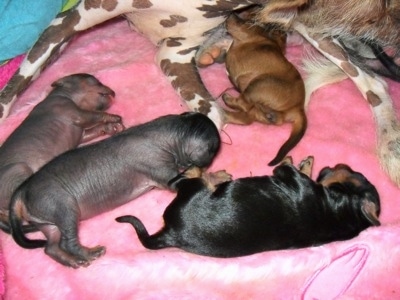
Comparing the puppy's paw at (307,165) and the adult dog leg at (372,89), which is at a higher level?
the adult dog leg at (372,89)

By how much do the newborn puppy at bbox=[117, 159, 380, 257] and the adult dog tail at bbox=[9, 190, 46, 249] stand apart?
240 mm

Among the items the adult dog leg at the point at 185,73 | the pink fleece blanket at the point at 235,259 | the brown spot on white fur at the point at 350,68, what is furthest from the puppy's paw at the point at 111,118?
the brown spot on white fur at the point at 350,68

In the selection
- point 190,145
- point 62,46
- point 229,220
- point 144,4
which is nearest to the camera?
point 229,220

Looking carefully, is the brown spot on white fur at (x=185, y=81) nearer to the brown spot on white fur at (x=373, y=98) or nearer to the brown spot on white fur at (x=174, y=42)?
the brown spot on white fur at (x=174, y=42)

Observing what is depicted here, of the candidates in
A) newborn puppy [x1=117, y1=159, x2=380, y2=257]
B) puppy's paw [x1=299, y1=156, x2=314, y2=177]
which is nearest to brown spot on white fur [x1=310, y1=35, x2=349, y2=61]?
puppy's paw [x1=299, y1=156, x2=314, y2=177]

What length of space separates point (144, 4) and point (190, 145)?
0.43 metres

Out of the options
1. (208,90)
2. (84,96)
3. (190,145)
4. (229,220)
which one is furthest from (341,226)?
(84,96)

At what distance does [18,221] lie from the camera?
71.3 inches

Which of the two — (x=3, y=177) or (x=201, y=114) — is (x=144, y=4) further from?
(x=3, y=177)

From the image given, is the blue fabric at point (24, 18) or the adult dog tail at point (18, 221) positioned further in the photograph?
the blue fabric at point (24, 18)

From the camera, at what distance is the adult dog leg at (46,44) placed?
2117 mm

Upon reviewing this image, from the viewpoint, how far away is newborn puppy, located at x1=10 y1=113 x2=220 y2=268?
5.92 ft

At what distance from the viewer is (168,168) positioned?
1935mm

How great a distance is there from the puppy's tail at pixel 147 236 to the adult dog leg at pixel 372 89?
0.72 meters
